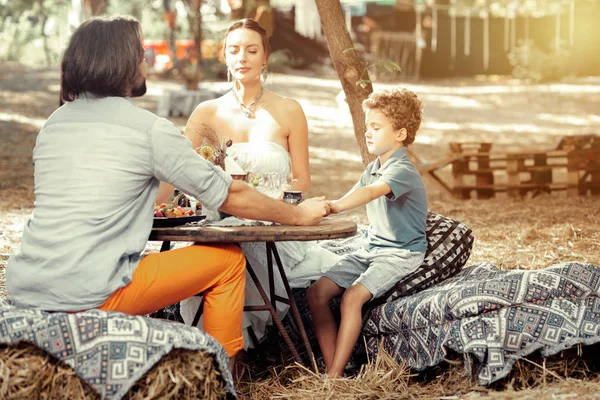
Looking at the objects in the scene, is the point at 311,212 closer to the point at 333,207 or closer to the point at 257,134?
the point at 333,207

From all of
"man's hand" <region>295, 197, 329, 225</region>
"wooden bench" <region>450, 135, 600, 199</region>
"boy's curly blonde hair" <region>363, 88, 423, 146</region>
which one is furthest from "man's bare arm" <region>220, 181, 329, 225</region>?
"wooden bench" <region>450, 135, 600, 199</region>

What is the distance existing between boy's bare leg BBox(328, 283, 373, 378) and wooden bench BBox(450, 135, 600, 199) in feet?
15.9

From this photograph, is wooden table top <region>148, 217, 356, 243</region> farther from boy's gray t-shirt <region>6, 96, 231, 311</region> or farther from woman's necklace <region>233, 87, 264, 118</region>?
woman's necklace <region>233, 87, 264, 118</region>

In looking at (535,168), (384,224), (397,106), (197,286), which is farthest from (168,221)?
(535,168)

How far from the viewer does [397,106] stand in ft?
14.1

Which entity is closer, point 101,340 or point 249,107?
point 101,340

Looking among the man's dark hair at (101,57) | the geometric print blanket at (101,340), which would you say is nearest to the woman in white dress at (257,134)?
the man's dark hair at (101,57)

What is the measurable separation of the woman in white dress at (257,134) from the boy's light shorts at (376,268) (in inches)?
7.8

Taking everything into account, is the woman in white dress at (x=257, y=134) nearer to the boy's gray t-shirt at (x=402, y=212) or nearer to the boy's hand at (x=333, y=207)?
the boy's gray t-shirt at (x=402, y=212)

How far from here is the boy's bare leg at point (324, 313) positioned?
4.17 metres

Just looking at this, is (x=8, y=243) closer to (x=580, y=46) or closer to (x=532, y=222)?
(x=532, y=222)

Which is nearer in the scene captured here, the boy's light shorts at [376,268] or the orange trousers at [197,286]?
the orange trousers at [197,286]

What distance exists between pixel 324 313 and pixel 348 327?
21 cm

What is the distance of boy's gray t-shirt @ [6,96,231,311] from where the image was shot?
3299 millimetres
